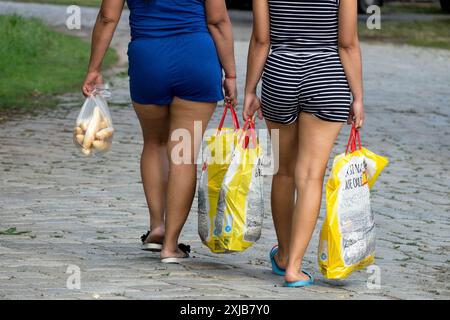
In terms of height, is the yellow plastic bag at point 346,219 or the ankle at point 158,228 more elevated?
the yellow plastic bag at point 346,219

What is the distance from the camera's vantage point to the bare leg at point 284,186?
22.8ft

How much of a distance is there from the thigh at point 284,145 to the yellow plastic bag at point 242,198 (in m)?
0.16

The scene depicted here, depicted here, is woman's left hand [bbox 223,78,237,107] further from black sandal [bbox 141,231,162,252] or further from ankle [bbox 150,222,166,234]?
black sandal [bbox 141,231,162,252]

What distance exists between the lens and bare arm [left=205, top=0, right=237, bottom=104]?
7.27 metres

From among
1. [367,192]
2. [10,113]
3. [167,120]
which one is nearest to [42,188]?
[167,120]

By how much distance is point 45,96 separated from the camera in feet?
55.1

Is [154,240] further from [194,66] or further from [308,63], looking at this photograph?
[308,63]

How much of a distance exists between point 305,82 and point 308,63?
0.10m

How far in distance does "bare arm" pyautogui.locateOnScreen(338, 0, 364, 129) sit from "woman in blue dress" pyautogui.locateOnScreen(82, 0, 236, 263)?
0.80m

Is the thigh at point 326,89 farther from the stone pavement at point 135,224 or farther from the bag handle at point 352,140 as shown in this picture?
the stone pavement at point 135,224
